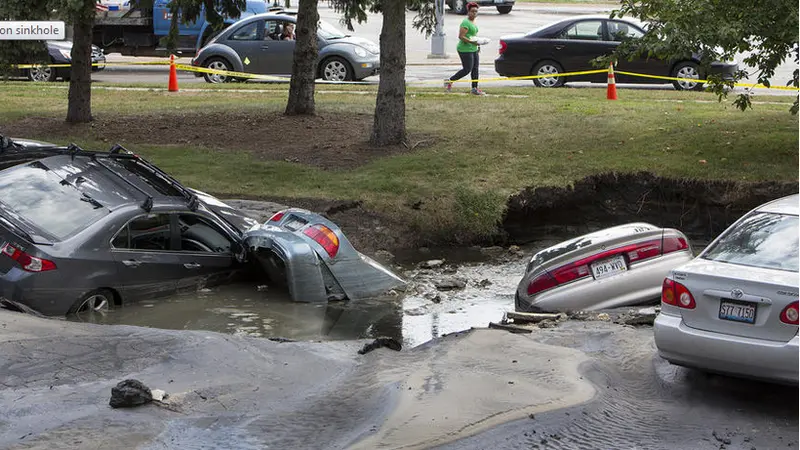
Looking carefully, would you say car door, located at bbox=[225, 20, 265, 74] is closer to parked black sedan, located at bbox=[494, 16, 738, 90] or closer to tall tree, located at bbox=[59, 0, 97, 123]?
parked black sedan, located at bbox=[494, 16, 738, 90]

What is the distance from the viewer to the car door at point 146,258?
395 inches

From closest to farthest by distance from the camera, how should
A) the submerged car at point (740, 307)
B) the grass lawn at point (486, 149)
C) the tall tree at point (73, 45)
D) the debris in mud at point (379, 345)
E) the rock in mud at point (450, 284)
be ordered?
the submerged car at point (740, 307)
the debris in mud at point (379, 345)
the rock in mud at point (450, 284)
the grass lawn at point (486, 149)
the tall tree at point (73, 45)

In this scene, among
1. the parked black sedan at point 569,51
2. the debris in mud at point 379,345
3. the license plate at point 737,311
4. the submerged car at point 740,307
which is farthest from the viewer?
the parked black sedan at point 569,51

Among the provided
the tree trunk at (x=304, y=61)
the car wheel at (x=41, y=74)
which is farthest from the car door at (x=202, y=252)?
the car wheel at (x=41, y=74)

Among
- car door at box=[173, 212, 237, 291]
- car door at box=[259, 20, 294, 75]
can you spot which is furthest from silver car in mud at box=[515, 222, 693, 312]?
car door at box=[259, 20, 294, 75]

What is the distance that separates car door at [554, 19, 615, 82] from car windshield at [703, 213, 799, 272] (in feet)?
55.7

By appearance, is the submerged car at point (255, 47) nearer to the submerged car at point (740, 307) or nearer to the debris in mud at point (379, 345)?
the debris in mud at point (379, 345)

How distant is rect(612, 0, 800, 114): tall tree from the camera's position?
13.3 meters

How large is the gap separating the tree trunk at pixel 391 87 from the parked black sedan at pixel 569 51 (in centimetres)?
845

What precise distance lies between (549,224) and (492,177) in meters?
1.05

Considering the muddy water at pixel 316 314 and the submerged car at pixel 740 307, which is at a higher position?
the submerged car at pixel 740 307

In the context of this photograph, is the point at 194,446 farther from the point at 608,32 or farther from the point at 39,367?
the point at 608,32

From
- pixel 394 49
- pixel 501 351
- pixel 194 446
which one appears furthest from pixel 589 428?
pixel 394 49

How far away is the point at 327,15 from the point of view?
147 feet
